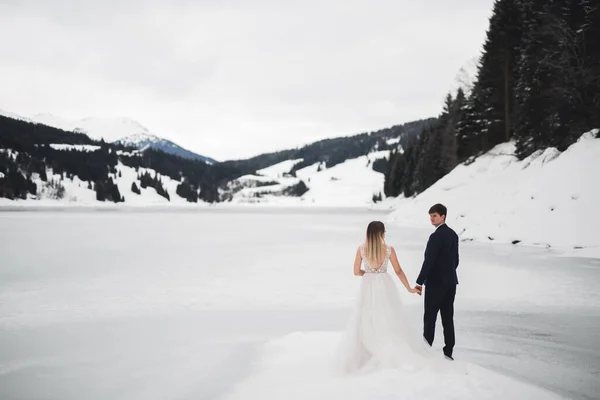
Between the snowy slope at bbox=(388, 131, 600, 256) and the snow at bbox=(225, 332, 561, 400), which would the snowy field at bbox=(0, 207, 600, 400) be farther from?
the snowy slope at bbox=(388, 131, 600, 256)

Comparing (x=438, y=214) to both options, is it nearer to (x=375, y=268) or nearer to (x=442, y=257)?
(x=442, y=257)

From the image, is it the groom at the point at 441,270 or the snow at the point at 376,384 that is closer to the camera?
the snow at the point at 376,384

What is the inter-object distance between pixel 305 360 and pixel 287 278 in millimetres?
7128

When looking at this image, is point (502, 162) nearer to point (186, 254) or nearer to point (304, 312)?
point (186, 254)

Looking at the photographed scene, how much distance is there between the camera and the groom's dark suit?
5707 millimetres

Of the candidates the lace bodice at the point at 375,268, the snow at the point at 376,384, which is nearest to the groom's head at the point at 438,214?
the lace bodice at the point at 375,268

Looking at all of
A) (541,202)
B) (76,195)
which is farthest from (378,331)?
(76,195)

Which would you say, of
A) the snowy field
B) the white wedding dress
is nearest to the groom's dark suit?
the white wedding dress

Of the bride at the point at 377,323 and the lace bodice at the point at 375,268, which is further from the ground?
the lace bodice at the point at 375,268

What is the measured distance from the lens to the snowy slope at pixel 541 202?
19.7 metres

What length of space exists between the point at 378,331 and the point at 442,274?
1221 millimetres

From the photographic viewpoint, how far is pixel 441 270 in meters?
5.77

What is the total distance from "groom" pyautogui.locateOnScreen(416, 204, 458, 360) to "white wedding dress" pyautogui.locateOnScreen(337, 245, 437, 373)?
50 cm

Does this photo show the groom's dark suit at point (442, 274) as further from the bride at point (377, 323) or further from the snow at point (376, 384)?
the snow at point (376, 384)
